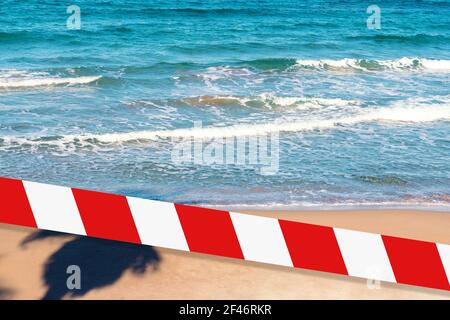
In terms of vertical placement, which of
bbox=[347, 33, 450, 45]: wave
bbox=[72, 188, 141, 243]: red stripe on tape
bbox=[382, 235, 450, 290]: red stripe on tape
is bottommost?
bbox=[347, 33, 450, 45]: wave

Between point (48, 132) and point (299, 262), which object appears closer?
point (299, 262)

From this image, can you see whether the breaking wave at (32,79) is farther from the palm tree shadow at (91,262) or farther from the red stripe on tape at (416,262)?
the red stripe on tape at (416,262)

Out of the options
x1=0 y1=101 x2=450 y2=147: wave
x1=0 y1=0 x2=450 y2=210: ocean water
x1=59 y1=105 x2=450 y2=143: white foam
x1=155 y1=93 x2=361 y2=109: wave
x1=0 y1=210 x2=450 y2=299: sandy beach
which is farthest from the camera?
x1=155 y1=93 x2=361 y2=109: wave

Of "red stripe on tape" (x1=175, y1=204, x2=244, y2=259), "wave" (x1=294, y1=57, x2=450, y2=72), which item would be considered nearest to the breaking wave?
"wave" (x1=294, y1=57, x2=450, y2=72)

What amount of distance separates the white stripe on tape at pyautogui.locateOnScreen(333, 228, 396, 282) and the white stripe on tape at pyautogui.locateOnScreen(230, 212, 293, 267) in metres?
0.29

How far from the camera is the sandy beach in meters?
6.28

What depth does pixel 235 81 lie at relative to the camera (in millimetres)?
19719

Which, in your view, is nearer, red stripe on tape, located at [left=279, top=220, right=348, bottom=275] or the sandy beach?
red stripe on tape, located at [left=279, top=220, right=348, bottom=275]

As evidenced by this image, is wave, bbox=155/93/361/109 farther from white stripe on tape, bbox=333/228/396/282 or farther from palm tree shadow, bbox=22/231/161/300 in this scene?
white stripe on tape, bbox=333/228/396/282

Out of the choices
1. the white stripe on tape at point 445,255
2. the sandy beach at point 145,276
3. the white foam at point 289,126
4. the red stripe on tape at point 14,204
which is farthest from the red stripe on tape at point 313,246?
the white foam at point 289,126

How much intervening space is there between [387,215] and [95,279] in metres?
4.38

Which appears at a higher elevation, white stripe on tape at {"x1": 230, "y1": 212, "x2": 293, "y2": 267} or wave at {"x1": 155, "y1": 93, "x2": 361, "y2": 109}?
white stripe on tape at {"x1": 230, "y1": 212, "x2": 293, "y2": 267}
